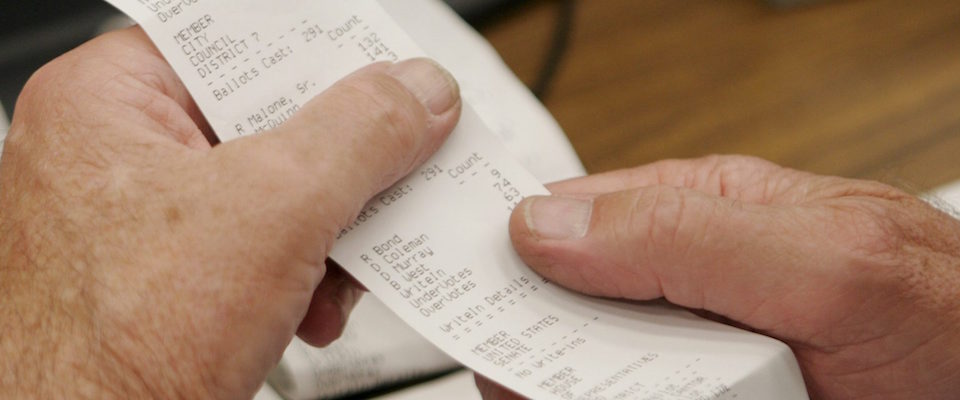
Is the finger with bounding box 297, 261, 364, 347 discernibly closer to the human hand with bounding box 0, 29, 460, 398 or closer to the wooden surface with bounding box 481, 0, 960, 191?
the human hand with bounding box 0, 29, 460, 398

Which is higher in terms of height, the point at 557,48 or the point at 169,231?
the point at 169,231

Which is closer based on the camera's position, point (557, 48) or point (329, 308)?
point (329, 308)

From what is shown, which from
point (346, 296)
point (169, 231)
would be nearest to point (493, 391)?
point (346, 296)

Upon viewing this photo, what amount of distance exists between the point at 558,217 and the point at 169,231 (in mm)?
173

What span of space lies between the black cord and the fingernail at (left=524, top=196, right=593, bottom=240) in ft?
1.63

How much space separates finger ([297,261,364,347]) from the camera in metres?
0.53

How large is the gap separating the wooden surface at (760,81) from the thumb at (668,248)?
44 cm

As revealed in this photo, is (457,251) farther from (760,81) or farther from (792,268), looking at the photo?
A: (760,81)

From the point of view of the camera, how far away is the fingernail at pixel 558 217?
1.48ft

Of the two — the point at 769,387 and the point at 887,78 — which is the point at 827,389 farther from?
the point at 887,78

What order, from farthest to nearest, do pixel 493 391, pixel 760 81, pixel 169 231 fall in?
1. pixel 760 81
2. pixel 493 391
3. pixel 169 231

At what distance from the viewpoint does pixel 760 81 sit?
37.8 inches

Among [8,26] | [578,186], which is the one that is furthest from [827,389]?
[8,26]

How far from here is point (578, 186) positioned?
561 mm
